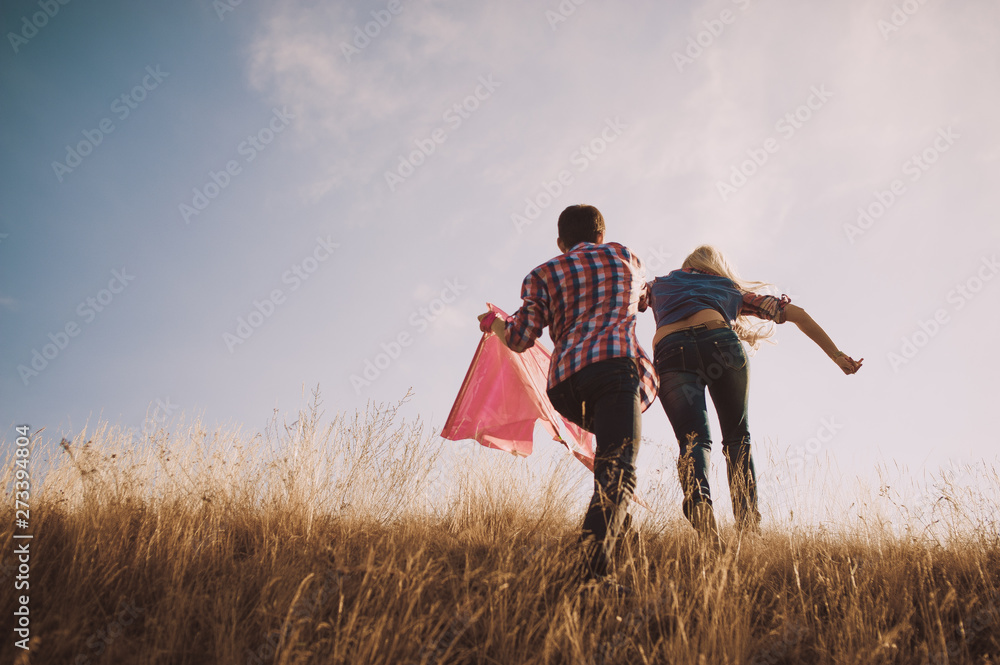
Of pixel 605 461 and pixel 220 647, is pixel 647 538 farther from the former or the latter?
pixel 220 647

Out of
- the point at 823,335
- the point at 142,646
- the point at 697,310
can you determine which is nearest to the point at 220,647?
the point at 142,646

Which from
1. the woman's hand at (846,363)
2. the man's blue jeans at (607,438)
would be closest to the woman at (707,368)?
the woman's hand at (846,363)

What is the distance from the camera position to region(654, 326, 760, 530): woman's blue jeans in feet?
9.30

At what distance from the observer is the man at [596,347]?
6.75 feet

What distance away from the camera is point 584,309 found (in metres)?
2.46

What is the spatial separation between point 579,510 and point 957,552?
209 centimetres

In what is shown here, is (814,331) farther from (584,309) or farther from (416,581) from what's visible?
(416,581)

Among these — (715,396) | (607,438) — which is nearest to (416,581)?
(607,438)

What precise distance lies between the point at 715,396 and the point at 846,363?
0.98 metres

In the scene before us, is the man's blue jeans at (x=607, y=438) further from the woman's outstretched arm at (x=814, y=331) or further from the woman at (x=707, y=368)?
the woman's outstretched arm at (x=814, y=331)

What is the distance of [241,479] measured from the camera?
10.7ft

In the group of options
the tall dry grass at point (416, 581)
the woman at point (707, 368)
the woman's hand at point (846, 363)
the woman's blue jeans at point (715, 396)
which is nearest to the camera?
the tall dry grass at point (416, 581)

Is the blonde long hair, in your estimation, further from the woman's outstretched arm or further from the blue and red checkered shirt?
the blue and red checkered shirt

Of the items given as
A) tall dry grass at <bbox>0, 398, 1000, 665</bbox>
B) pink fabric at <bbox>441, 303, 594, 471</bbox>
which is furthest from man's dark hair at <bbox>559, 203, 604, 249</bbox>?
tall dry grass at <bbox>0, 398, 1000, 665</bbox>
